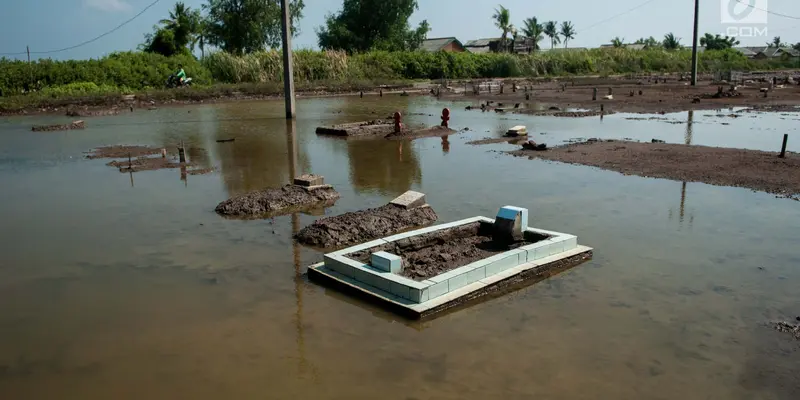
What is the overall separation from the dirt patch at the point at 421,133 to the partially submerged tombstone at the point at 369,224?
28.8 ft

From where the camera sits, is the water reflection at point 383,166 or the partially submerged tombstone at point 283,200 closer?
the partially submerged tombstone at point 283,200

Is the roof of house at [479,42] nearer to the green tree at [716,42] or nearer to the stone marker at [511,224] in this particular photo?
the green tree at [716,42]

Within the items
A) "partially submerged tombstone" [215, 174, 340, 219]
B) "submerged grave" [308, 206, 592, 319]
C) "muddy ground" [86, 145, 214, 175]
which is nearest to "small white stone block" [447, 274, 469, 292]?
"submerged grave" [308, 206, 592, 319]

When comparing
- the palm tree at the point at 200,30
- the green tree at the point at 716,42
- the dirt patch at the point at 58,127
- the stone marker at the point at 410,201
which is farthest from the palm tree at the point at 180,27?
the green tree at the point at 716,42

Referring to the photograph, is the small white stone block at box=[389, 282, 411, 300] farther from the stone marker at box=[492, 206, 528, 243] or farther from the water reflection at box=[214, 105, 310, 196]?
the water reflection at box=[214, 105, 310, 196]

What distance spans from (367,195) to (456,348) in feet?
18.2

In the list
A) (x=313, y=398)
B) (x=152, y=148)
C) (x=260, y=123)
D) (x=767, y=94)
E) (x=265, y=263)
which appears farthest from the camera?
(x=767, y=94)

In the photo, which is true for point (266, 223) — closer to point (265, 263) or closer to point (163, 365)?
point (265, 263)

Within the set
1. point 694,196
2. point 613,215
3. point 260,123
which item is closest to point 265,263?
point 613,215

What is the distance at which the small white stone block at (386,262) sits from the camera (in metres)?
5.94

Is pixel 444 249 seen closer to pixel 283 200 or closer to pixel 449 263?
pixel 449 263

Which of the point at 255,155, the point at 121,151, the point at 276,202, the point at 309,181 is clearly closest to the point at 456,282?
the point at 276,202

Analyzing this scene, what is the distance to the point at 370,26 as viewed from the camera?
59.4m

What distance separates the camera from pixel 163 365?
474 cm
